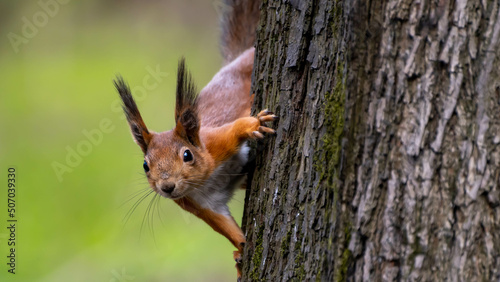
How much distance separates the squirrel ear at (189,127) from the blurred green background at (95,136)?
0.89 metres

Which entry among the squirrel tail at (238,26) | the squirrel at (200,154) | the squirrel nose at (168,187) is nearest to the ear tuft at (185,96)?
the squirrel at (200,154)

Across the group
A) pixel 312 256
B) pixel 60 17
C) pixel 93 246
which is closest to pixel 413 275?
pixel 312 256

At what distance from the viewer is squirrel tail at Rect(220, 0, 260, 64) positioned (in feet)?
9.66

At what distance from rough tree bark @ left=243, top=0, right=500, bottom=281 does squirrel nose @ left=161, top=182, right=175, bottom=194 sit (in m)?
0.77

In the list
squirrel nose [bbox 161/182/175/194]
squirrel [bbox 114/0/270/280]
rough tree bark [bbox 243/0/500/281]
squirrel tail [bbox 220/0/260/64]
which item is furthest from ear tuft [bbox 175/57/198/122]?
squirrel tail [bbox 220/0/260/64]

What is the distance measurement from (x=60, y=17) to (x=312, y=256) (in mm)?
4912

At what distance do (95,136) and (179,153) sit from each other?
8.95ft

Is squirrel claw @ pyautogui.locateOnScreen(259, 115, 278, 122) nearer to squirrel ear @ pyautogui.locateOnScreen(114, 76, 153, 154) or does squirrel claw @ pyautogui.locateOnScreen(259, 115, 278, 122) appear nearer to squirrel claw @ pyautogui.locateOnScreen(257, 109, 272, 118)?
squirrel claw @ pyautogui.locateOnScreen(257, 109, 272, 118)

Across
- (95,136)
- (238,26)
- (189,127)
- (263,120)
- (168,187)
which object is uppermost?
(238,26)

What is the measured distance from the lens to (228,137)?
2.25m

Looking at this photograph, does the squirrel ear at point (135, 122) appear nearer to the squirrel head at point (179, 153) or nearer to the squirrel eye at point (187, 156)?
the squirrel head at point (179, 153)

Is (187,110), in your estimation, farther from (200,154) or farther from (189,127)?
(200,154)

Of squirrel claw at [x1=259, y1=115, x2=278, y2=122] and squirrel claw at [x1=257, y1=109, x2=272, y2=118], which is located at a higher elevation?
squirrel claw at [x1=257, y1=109, x2=272, y2=118]

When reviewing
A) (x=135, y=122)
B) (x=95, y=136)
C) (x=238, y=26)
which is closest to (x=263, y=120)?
(x=135, y=122)
